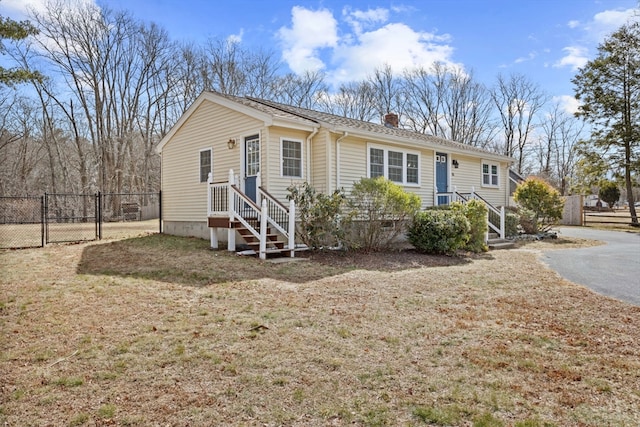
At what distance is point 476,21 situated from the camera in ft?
41.8

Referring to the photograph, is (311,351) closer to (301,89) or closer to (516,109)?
(301,89)

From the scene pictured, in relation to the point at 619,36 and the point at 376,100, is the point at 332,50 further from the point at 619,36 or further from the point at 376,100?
the point at 619,36

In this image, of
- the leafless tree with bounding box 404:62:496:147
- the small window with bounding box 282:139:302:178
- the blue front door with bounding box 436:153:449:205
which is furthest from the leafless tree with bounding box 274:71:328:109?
the small window with bounding box 282:139:302:178

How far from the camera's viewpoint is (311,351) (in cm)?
372

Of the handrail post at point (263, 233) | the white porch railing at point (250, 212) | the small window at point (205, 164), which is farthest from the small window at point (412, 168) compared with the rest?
the small window at point (205, 164)

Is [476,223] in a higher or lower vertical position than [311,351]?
higher

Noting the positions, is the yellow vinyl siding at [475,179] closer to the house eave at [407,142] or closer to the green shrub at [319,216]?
the house eave at [407,142]

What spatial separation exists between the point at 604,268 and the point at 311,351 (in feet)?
25.1

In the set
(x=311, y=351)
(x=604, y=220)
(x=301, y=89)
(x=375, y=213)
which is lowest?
(x=311, y=351)

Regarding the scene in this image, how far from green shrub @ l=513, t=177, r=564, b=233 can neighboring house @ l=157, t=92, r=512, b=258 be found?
2251 mm

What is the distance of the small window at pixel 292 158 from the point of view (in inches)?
435

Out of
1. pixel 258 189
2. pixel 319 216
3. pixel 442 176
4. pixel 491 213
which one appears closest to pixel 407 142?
pixel 442 176

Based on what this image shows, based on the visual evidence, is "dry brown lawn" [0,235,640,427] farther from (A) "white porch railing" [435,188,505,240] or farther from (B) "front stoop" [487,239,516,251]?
(A) "white porch railing" [435,188,505,240]

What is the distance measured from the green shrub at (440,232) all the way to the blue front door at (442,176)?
14.9ft
